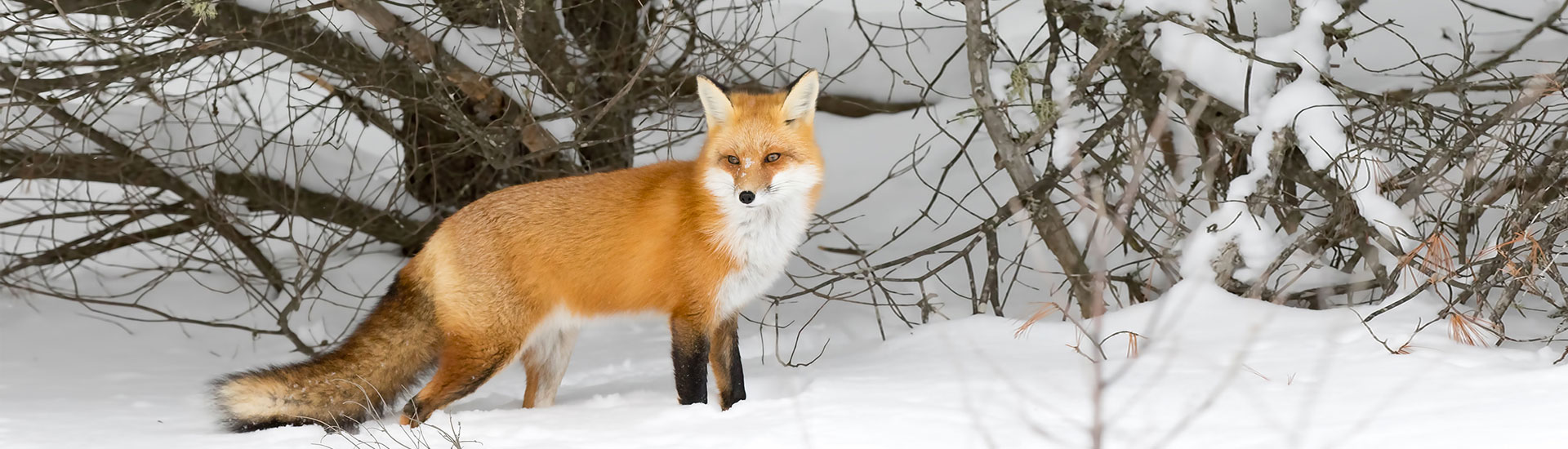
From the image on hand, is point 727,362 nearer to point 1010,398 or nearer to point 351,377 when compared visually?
point 1010,398

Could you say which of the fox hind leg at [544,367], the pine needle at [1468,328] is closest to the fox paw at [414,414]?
the fox hind leg at [544,367]

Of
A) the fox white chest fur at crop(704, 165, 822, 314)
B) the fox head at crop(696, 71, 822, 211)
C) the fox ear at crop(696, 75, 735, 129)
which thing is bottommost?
the fox white chest fur at crop(704, 165, 822, 314)

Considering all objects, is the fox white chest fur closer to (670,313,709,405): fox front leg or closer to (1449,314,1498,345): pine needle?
(670,313,709,405): fox front leg

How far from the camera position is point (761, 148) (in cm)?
350

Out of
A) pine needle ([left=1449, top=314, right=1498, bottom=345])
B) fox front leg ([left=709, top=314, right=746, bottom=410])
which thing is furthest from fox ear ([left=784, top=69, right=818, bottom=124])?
pine needle ([left=1449, top=314, right=1498, bottom=345])

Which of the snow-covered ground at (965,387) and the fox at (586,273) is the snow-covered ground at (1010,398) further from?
the fox at (586,273)

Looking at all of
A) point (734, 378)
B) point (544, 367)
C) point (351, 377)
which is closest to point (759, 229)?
point (734, 378)

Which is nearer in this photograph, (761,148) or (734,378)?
(761,148)

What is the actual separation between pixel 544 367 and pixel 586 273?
0.47 meters

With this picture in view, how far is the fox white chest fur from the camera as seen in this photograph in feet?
11.6

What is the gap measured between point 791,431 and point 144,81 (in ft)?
10.8

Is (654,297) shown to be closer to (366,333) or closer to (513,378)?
(366,333)

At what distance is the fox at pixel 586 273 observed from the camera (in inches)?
141

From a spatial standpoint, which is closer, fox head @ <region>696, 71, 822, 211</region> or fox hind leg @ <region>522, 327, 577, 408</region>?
fox head @ <region>696, 71, 822, 211</region>
